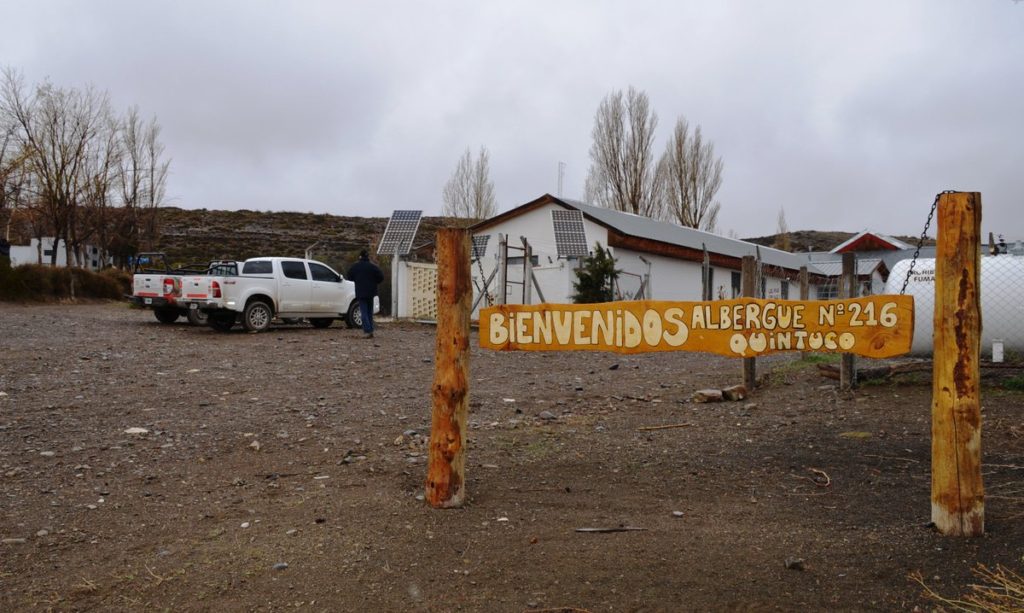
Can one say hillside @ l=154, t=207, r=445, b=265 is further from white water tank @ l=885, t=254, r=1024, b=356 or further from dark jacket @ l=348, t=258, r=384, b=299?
white water tank @ l=885, t=254, r=1024, b=356

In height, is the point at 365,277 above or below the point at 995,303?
above

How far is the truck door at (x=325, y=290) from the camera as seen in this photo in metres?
18.5

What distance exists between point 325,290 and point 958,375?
52.0ft

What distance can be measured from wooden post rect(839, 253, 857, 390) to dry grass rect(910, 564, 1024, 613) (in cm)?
508

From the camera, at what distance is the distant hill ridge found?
5141 centimetres

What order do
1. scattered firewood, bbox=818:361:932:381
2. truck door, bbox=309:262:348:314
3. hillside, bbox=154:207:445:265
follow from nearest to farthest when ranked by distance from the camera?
scattered firewood, bbox=818:361:932:381, truck door, bbox=309:262:348:314, hillside, bbox=154:207:445:265

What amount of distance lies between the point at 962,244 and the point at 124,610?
4658 mm

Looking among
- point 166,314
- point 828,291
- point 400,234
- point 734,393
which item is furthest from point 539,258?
point 734,393

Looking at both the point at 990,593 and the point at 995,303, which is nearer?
the point at 990,593

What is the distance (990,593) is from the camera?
3.38m

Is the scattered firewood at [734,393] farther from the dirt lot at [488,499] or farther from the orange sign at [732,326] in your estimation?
the orange sign at [732,326]

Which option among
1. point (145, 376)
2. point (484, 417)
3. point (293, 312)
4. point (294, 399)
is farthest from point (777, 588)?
point (293, 312)

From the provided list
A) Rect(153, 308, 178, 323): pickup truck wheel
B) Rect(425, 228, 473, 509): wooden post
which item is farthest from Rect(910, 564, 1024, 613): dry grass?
Rect(153, 308, 178, 323): pickup truck wheel

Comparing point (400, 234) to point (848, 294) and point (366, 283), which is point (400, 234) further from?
point (848, 294)
